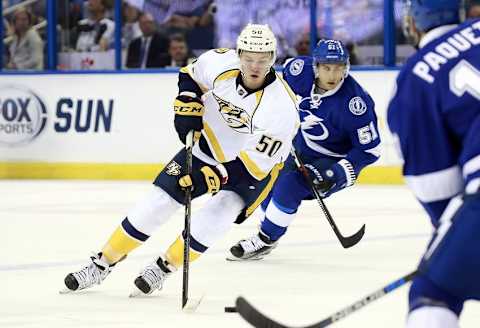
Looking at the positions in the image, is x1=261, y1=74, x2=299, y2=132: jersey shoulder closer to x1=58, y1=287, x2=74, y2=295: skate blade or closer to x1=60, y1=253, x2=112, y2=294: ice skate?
x1=60, y1=253, x2=112, y2=294: ice skate

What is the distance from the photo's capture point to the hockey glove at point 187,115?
13.8 feet

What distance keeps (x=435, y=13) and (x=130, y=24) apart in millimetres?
8106

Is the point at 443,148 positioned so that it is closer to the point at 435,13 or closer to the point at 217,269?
the point at 435,13

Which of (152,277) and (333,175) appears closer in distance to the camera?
(152,277)

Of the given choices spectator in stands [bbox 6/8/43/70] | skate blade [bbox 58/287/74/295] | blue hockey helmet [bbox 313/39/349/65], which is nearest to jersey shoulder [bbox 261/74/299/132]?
skate blade [bbox 58/287/74/295]

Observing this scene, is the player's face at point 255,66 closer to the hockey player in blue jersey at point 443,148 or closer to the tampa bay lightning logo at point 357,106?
the tampa bay lightning logo at point 357,106

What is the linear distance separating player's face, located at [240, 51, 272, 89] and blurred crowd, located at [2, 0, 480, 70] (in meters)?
5.41

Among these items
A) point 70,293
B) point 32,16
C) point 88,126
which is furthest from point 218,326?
point 32,16

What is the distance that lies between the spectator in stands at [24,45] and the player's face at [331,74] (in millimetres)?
5476

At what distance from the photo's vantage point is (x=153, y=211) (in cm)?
412

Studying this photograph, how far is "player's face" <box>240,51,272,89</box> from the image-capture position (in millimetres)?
4102

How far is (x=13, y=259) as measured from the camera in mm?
5160

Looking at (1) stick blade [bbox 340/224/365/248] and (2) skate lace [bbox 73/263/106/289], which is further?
(1) stick blade [bbox 340/224/365/248]

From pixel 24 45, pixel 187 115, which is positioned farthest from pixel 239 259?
pixel 24 45
